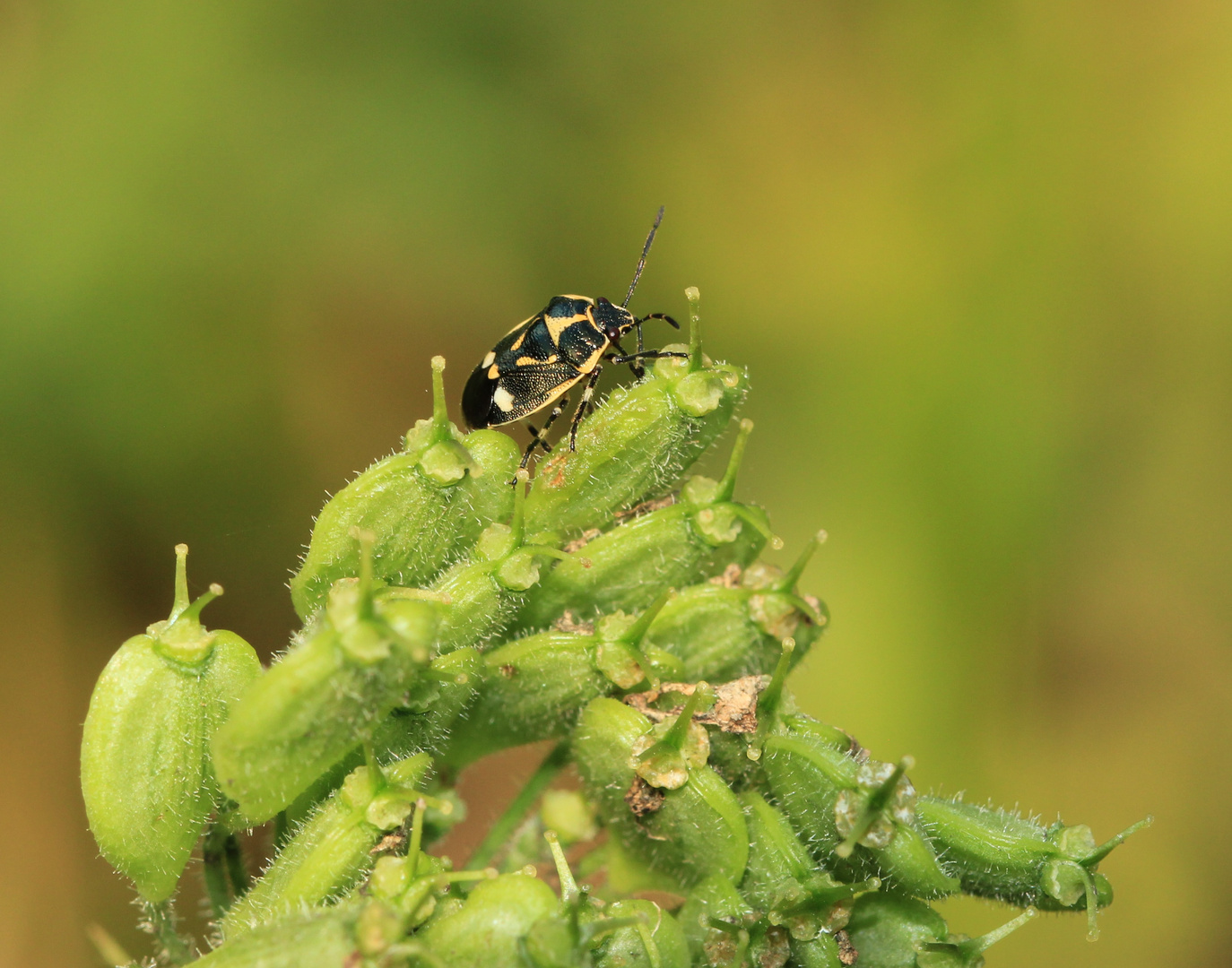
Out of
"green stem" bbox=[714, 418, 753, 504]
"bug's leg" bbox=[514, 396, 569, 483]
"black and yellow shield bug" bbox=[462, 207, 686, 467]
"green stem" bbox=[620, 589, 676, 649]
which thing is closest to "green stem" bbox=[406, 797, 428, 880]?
"green stem" bbox=[620, 589, 676, 649]

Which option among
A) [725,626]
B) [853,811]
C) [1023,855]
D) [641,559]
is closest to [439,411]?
[641,559]

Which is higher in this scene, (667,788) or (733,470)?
(733,470)

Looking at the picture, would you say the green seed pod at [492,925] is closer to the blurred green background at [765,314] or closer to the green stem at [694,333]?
the green stem at [694,333]

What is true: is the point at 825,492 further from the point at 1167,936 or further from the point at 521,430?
the point at 1167,936

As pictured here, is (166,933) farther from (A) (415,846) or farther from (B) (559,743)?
(B) (559,743)

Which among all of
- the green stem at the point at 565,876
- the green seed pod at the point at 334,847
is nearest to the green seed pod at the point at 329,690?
the green seed pod at the point at 334,847

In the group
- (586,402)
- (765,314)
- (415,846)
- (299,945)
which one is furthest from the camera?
(765,314)
